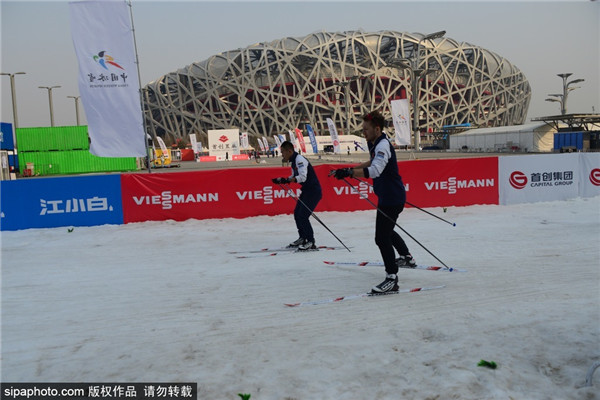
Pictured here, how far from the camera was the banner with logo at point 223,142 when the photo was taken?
45022 mm

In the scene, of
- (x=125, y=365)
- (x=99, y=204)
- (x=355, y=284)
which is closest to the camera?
(x=125, y=365)

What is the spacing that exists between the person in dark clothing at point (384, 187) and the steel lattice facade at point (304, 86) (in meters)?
85.1

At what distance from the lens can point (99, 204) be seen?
33.5 ft

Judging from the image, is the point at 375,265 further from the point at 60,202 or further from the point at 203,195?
the point at 60,202

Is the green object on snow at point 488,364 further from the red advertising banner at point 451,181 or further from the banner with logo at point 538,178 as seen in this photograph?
Answer: the banner with logo at point 538,178

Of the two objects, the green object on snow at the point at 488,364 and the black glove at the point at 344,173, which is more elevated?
the black glove at the point at 344,173

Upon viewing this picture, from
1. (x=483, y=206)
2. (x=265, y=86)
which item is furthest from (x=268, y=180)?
(x=265, y=86)

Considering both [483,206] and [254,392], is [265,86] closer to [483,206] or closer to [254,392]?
[483,206]

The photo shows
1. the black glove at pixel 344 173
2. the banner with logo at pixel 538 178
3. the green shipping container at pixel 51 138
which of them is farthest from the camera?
the green shipping container at pixel 51 138

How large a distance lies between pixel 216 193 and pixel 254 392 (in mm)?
8257

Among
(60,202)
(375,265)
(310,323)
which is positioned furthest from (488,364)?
(60,202)
